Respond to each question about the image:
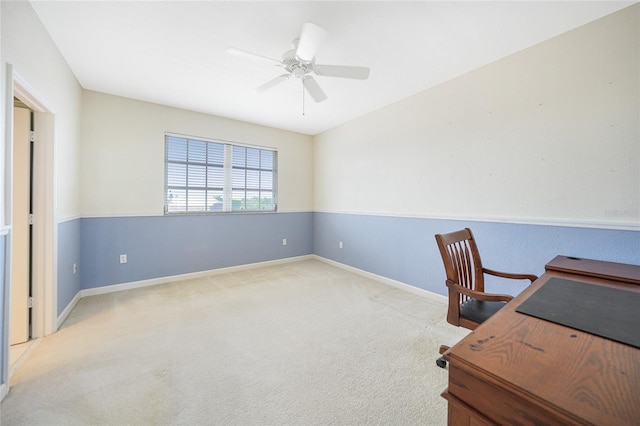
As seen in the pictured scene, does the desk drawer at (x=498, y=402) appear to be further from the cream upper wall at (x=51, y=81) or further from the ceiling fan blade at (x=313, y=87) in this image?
the cream upper wall at (x=51, y=81)

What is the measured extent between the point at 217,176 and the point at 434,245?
334 cm

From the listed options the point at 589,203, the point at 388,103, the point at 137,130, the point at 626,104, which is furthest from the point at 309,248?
the point at 626,104

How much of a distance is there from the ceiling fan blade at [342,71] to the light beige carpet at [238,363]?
87.2 inches

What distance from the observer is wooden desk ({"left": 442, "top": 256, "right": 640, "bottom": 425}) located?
49 cm

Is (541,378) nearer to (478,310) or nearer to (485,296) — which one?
(485,296)

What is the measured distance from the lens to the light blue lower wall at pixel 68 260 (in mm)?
2393

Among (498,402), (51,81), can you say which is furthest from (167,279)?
(498,402)

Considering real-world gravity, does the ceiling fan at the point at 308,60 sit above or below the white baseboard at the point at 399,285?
above

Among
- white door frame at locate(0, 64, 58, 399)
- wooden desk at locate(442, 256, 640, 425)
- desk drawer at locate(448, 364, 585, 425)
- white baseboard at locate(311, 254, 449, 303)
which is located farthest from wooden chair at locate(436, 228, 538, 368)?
white door frame at locate(0, 64, 58, 399)

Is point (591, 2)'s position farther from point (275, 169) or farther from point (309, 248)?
point (309, 248)

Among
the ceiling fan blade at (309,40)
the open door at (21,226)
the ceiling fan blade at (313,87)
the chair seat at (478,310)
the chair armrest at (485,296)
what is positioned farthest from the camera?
the ceiling fan blade at (313,87)

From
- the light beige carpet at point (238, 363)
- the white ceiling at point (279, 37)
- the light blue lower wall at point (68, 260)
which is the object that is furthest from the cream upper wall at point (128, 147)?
the light beige carpet at point (238, 363)

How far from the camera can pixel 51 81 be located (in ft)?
6.97

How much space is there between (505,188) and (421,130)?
1.16 meters
